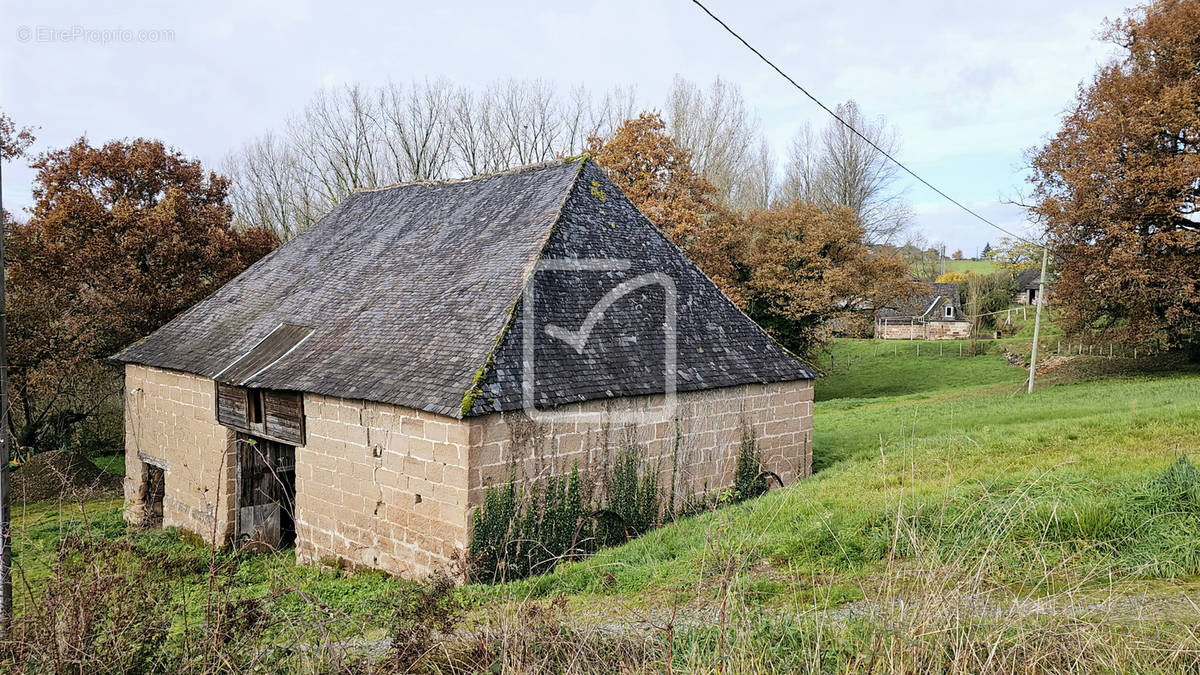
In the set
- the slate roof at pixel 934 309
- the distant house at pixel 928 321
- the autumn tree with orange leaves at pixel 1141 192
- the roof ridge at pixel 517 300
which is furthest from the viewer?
the slate roof at pixel 934 309

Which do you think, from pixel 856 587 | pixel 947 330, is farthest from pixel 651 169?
pixel 947 330

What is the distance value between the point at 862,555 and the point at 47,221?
62.3 feet

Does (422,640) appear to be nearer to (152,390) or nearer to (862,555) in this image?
(862,555)

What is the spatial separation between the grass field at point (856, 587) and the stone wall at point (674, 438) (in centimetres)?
123

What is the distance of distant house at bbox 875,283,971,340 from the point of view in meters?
40.6

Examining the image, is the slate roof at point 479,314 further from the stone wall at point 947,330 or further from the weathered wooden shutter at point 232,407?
the stone wall at point 947,330

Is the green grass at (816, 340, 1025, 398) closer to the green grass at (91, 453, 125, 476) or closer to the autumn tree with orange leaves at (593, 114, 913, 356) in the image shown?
the autumn tree with orange leaves at (593, 114, 913, 356)

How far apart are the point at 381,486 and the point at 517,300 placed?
2820mm

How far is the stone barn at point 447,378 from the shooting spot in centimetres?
830

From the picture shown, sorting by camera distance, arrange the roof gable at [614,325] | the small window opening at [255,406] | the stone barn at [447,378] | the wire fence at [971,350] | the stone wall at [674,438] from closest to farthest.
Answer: the stone wall at [674,438] < the stone barn at [447,378] < the roof gable at [614,325] < the small window opening at [255,406] < the wire fence at [971,350]

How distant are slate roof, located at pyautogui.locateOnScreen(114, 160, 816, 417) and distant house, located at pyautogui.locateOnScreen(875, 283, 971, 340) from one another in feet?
105

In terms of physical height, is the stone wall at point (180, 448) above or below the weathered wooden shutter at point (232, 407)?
below

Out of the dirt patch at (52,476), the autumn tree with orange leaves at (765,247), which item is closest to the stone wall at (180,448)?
the dirt patch at (52,476)

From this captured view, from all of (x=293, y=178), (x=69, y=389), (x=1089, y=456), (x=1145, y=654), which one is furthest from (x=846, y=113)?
(x=1145, y=654)
